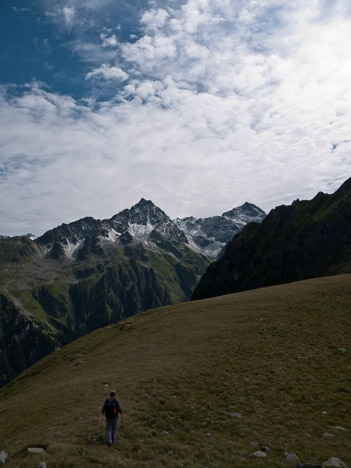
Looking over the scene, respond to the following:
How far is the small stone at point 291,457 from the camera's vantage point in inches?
640

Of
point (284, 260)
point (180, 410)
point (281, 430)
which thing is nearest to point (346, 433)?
point (281, 430)

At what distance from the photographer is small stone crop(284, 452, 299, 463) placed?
1625cm

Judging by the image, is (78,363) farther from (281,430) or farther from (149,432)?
(281,430)

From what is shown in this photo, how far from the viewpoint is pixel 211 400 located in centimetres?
2450

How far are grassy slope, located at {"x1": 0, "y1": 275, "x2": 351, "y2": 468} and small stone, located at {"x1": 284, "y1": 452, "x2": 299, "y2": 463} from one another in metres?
0.39

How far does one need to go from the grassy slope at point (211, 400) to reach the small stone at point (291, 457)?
39 centimetres

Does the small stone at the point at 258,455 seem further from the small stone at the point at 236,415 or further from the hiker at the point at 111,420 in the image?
the hiker at the point at 111,420

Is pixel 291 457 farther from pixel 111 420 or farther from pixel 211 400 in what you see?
pixel 111 420

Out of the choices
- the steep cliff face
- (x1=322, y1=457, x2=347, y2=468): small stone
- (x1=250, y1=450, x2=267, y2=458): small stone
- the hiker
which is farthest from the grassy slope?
the steep cliff face

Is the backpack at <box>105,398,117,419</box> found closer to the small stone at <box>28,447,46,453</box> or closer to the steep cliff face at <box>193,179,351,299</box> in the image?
the small stone at <box>28,447,46,453</box>

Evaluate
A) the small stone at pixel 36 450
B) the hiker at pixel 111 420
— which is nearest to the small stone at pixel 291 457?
the hiker at pixel 111 420

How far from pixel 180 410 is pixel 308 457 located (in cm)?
974

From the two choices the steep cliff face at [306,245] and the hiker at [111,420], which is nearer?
the hiker at [111,420]

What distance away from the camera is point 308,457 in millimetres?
16453
